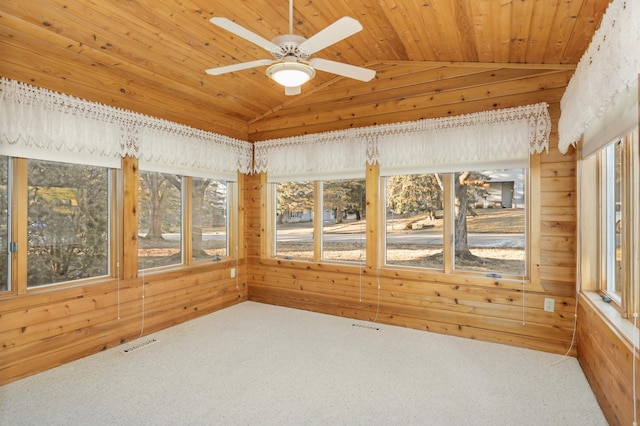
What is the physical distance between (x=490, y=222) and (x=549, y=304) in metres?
0.88

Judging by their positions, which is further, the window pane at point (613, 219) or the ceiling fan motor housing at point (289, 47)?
the window pane at point (613, 219)

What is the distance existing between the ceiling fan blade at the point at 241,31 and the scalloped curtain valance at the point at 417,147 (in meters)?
2.23

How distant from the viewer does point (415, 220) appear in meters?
3.94

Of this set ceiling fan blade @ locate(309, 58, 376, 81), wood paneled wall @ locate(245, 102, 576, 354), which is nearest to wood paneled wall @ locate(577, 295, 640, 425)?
wood paneled wall @ locate(245, 102, 576, 354)

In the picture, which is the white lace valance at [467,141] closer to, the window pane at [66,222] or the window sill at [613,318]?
the window sill at [613,318]

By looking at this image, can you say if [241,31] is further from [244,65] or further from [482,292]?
[482,292]

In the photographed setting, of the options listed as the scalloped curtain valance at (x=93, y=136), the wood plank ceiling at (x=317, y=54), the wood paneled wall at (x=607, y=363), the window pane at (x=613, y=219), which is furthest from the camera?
the scalloped curtain valance at (x=93, y=136)

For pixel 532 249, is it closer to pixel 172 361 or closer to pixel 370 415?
pixel 370 415

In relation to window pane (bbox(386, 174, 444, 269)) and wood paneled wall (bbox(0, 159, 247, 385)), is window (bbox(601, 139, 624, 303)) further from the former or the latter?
wood paneled wall (bbox(0, 159, 247, 385))

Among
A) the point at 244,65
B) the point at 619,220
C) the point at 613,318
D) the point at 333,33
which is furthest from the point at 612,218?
the point at 244,65

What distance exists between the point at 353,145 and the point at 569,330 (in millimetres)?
2755

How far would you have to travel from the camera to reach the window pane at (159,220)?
3709mm

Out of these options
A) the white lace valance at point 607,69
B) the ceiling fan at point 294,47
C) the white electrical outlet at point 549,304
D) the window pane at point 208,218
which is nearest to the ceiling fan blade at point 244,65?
the ceiling fan at point 294,47

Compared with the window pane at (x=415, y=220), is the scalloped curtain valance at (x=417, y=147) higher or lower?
higher
